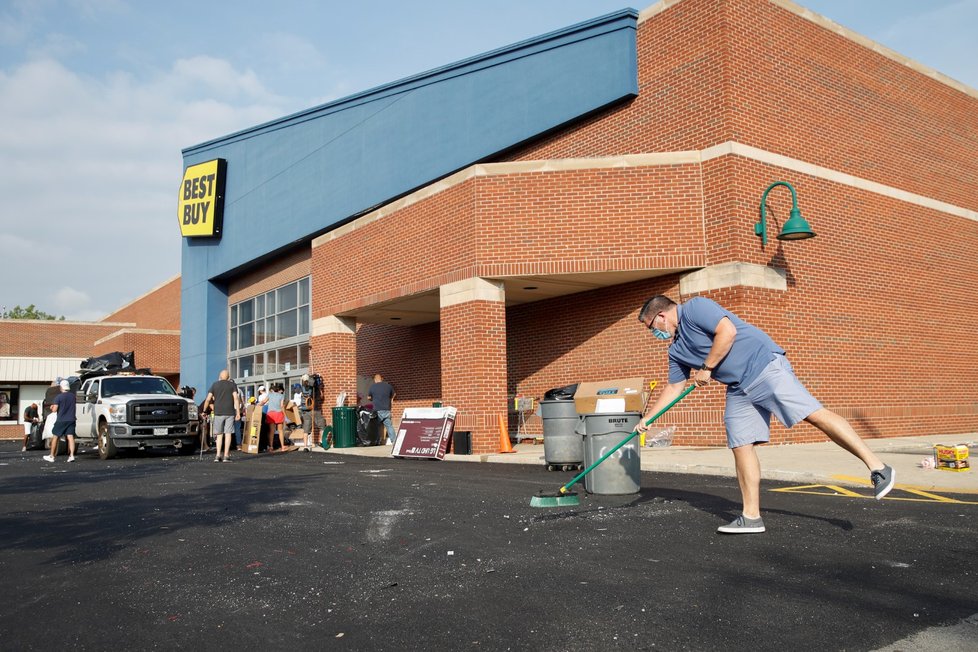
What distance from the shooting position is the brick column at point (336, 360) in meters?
21.8

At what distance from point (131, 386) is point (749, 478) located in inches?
684

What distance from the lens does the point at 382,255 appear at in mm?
19812

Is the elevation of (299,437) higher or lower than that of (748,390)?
lower

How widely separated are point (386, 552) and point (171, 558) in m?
1.57

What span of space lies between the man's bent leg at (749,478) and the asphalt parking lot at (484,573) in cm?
29

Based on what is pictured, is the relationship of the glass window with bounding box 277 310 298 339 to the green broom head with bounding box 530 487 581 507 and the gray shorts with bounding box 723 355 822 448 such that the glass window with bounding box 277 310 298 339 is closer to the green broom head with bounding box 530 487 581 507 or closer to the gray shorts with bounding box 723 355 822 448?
the green broom head with bounding box 530 487 581 507

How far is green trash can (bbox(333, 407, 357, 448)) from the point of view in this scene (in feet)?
66.4

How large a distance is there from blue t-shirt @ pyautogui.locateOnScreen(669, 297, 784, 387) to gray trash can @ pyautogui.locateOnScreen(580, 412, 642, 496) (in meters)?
2.38

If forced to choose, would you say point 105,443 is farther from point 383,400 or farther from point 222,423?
point 383,400

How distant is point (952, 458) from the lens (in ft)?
31.8

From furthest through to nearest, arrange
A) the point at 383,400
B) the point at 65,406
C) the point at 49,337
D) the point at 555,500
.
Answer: the point at 49,337 → the point at 383,400 → the point at 65,406 → the point at 555,500

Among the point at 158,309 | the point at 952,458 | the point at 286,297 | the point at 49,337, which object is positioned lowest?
the point at 952,458

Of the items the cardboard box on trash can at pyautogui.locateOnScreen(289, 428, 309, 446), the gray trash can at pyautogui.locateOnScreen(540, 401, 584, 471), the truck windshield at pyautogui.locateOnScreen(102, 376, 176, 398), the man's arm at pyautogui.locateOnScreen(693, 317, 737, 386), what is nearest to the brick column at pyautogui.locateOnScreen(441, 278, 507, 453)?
the gray trash can at pyautogui.locateOnScreen(540, 401, 584, 471)

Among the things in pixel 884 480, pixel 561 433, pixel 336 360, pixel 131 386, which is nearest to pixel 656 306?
pixel 884 480
